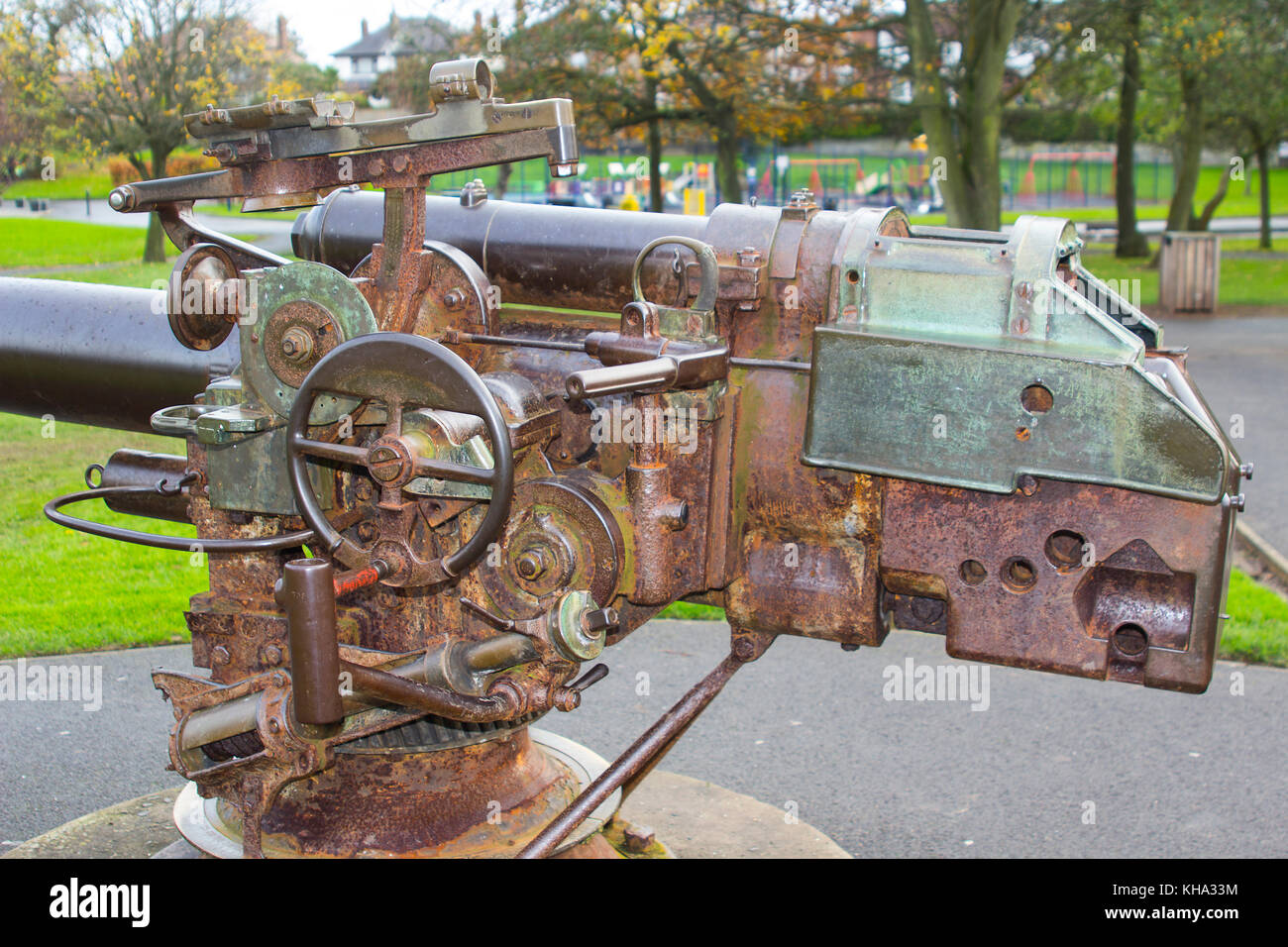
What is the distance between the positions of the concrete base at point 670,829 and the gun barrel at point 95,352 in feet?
3.80

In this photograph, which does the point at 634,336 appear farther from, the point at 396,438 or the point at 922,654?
the point at 922,654

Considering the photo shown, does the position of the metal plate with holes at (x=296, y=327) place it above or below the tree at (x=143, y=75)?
below

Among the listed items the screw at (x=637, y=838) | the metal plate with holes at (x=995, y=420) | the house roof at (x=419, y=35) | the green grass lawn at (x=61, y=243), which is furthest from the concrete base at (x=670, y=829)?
the house roof at (x=419, y=35)

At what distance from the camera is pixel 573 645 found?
2559 millimetres

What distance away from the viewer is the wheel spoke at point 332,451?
247 centimetres

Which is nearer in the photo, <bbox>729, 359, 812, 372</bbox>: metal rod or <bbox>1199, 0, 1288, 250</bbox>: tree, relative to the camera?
<bbox>729, 359, 812, 372</bbox>: metal rod

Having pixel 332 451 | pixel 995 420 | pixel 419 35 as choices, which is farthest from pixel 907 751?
pixel 419 35

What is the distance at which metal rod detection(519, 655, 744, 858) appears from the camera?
9.25 ft

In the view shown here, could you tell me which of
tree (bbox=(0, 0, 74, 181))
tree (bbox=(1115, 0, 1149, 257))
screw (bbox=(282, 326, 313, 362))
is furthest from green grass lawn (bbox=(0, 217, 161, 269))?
tree (bbox=(1115, 0, 1149, 257))

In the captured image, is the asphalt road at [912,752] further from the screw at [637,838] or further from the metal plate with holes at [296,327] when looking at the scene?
the metal plate with holes at [296,327]

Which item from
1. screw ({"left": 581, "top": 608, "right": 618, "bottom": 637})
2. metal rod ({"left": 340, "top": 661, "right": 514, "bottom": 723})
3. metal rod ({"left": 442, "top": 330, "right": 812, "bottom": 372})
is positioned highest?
metal rod ({"left": 442, "top": 330, "right": 812, "bottom": 372})

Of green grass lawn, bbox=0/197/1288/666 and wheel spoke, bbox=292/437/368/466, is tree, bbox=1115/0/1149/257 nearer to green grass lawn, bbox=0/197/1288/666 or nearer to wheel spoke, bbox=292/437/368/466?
green grass lawn, bbox=0/197/1288/666

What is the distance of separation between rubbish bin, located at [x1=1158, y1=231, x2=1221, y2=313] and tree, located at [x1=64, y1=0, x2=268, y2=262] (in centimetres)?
1225

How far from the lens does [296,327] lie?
2654mm
